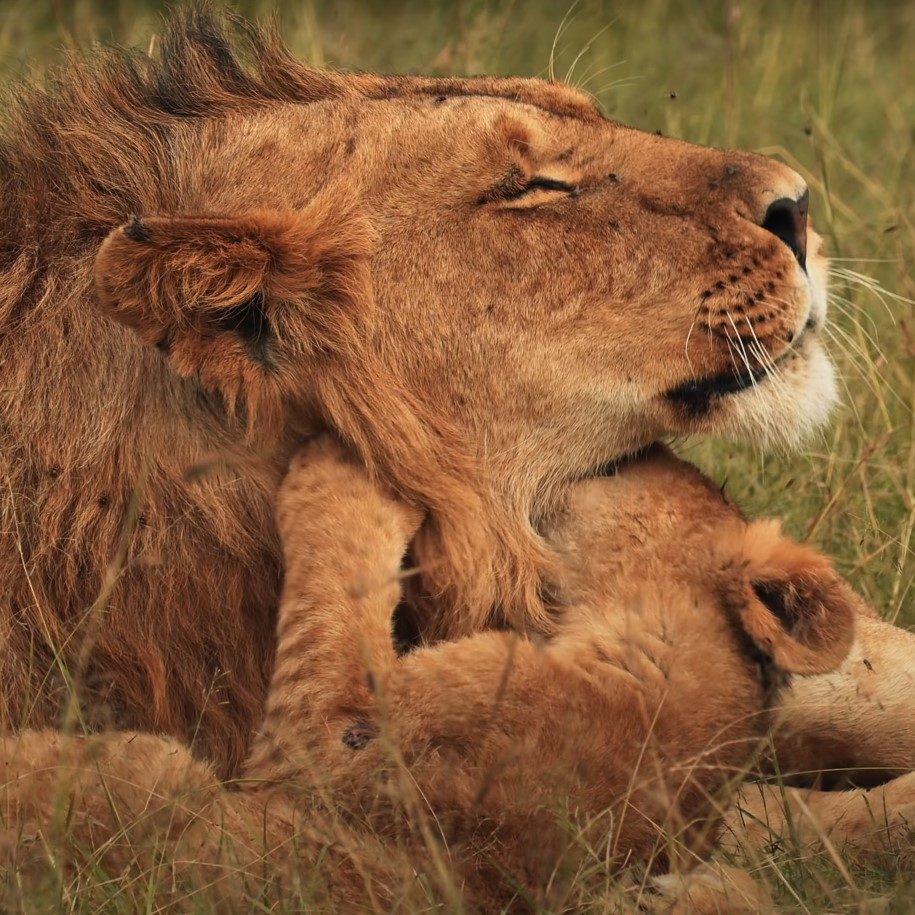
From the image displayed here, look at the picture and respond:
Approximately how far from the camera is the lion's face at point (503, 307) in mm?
2992

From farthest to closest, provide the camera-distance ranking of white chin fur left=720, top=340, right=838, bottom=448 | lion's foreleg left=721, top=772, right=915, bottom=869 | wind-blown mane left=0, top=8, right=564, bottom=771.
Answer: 1. white chin fur left=720, top=340, right=838, bottom=448
2. wind-blown mane left=0, top=8, right=564, bottom=771
3. lion's foreleg left=721, top=772, right=915, bottom=869

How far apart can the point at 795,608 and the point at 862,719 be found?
0.65m

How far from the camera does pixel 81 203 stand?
310cm

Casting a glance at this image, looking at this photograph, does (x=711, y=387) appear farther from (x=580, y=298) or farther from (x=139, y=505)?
(x=139, y=505)

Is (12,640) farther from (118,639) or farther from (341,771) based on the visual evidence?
(341,771)

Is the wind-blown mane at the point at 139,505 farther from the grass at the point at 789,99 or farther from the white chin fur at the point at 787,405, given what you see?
the grass at the point at 789,99

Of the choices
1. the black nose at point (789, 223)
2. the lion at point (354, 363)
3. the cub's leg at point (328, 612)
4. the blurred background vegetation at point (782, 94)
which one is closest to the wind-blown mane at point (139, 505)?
the lion at point (354, 363)

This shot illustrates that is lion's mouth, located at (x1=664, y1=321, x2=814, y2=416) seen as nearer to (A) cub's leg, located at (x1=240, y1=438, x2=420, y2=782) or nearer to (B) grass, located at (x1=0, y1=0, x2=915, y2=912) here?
(A) cub's leg, located at (x1=240, y1=438, x2=420, y2=782)

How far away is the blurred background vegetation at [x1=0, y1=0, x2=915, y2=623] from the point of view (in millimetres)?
4387

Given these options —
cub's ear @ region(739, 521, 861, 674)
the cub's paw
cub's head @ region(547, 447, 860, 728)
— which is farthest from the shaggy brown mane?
cub's ear @ region(739, 521, 861, 674)

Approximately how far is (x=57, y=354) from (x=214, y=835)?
94cm

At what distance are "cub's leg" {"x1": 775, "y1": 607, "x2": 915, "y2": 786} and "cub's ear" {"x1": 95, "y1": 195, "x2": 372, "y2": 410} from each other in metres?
1.17

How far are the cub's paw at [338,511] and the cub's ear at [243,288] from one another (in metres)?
0.16

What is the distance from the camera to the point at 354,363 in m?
2.99
